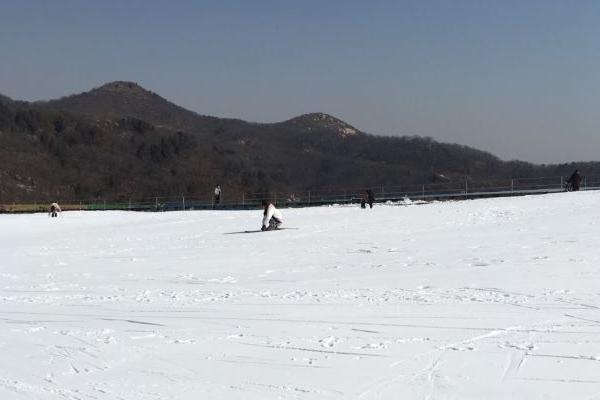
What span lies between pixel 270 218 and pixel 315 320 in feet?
59.0

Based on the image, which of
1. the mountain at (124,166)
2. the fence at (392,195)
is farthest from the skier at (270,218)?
the mountain at (124,166)

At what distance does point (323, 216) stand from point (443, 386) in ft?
94.9

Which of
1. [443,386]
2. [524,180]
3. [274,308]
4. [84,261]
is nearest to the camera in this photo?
[443,386]

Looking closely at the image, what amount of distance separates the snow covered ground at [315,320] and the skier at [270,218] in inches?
201

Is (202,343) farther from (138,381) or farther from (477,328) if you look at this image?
(477,328)

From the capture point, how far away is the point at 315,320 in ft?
32.2

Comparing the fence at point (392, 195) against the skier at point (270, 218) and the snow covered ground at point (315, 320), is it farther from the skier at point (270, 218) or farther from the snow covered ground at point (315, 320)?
the snow covered ground at point (315, 320)

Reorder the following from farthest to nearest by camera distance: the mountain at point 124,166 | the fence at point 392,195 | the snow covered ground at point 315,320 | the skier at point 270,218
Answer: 1. the mountain at point 124,166
2. the fence at point 392,195
3. the skier at point 270,218
4. the snow covered ground at point 315,320

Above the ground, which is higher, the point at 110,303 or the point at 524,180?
the point at 524,180

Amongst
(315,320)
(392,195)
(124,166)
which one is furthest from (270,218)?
(124,166)

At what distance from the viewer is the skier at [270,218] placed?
27.4 meters

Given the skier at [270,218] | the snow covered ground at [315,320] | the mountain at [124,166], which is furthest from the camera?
the mountain at [124,166]

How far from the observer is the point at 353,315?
10086 mm

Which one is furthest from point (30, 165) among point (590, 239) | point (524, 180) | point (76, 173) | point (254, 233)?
point (590, 239)
